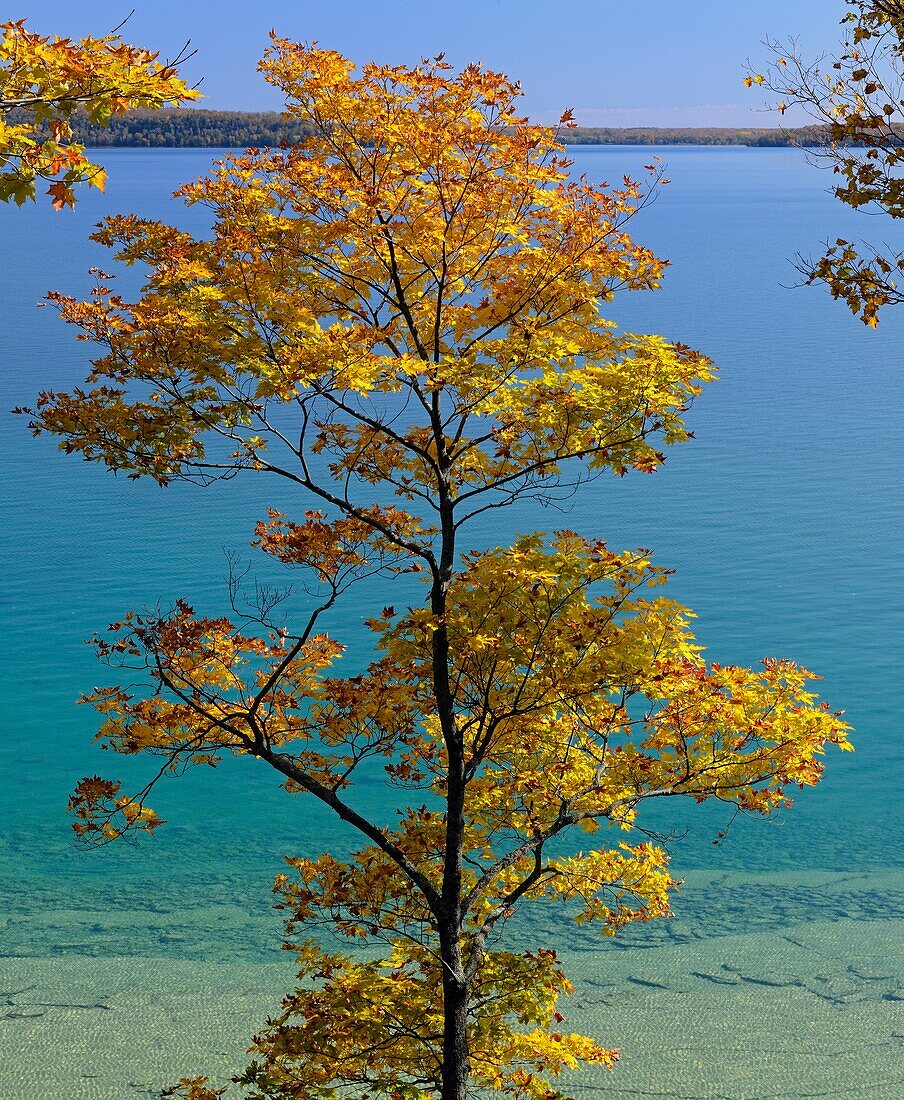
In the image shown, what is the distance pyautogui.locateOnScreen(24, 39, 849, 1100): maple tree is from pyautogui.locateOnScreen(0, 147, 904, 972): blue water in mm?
6004

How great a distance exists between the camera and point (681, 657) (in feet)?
25.8

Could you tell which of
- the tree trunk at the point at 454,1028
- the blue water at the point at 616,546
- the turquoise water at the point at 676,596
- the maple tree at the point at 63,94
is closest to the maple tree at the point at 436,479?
the tree trunk at the point at 454,1028

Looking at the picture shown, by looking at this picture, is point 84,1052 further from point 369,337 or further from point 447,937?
point 369,337

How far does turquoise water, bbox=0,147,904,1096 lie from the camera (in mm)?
14070

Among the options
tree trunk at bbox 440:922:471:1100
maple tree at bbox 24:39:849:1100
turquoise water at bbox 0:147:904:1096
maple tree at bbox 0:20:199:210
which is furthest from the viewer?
turquoise water at bbox 0:147:904:1096

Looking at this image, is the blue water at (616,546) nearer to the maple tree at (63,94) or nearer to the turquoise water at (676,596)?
the turquoise water at (676,596)

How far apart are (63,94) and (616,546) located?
70.4 feet

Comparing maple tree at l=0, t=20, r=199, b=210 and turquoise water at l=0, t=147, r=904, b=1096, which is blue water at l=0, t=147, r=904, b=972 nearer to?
turquoise water at l=0, t=147, r=904, b=1096

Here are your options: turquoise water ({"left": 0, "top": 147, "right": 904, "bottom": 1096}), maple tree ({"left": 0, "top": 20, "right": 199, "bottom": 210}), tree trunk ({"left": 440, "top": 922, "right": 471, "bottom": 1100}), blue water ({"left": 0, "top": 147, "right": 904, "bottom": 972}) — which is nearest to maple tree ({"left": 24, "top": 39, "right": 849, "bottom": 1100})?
tree trunk ({"left": 440, "top": 922, "right": 471, "bottom": 1100})

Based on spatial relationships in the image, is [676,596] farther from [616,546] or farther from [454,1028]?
[454,1028]

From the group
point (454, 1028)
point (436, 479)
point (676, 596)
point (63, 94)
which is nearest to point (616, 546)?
point (676, 596)

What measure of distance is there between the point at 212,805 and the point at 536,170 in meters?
11.8

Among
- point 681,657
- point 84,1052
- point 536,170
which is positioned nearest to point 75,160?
point 536,170

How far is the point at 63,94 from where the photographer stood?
459 cm
